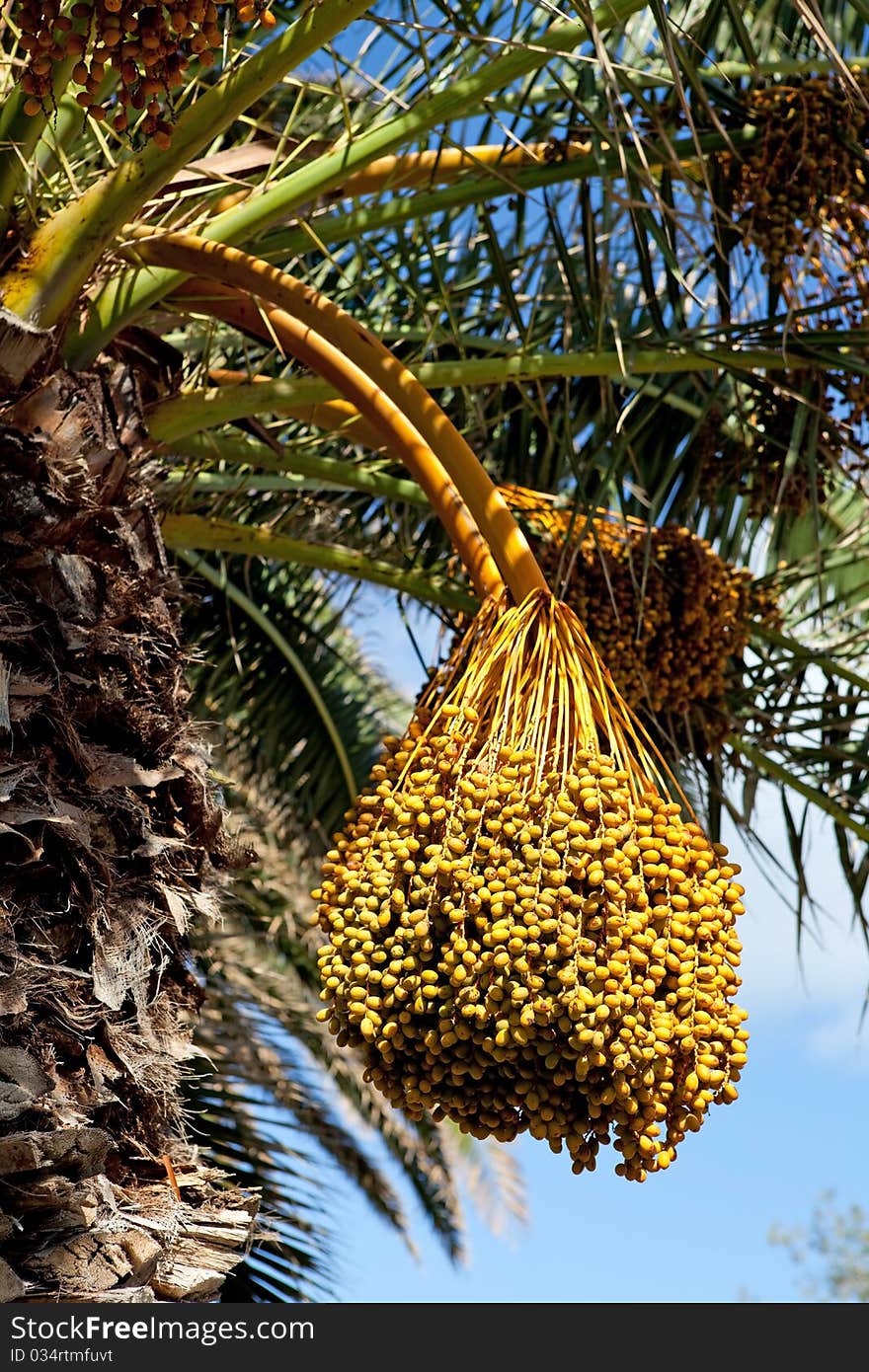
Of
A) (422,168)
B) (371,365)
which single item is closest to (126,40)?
(371,365)

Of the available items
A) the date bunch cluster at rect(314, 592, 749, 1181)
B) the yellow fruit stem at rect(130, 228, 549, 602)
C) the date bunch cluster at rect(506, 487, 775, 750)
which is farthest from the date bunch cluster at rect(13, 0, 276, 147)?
the date bunch cluster at rect(506, 487, 775, 750)

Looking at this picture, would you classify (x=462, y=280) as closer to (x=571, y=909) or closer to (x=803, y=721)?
(x=803, y=721)

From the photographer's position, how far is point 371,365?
2248 millimetres

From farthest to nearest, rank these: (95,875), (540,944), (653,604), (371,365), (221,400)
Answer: (653,604)
(221,400)
(371,365)
(95,875)
(540,944)

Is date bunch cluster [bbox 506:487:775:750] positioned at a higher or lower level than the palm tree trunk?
higher

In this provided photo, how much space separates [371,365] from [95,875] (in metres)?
0.88

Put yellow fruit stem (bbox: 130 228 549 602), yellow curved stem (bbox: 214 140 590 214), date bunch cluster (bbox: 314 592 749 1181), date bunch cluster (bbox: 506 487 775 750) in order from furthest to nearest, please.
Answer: date bunch cluster (bbox: 506 487 775 750) < yellow curved stem (bbox: 214 140 590 214) < yellow fruit stem (bbox: 130 228 549 602) < date bunch cluster (bbox: 314 592 749 1181)

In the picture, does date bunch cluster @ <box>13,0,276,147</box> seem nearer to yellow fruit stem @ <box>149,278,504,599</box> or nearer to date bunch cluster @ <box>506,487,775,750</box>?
yellow fruit stem @ <box>149,278,504,599</box>

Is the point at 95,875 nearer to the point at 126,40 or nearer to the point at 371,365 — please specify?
the point at 371,365

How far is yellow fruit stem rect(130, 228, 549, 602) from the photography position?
2.13 meters

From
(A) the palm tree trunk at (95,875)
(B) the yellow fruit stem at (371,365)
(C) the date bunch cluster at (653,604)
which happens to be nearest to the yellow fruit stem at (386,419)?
(B) the yellow fruit stem at (371,365)

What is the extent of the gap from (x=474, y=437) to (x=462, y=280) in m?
0.46

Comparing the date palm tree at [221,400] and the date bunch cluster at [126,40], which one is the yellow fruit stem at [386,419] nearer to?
the date palm tree at [221,400]

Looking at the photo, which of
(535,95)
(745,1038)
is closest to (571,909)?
(745,1038)
